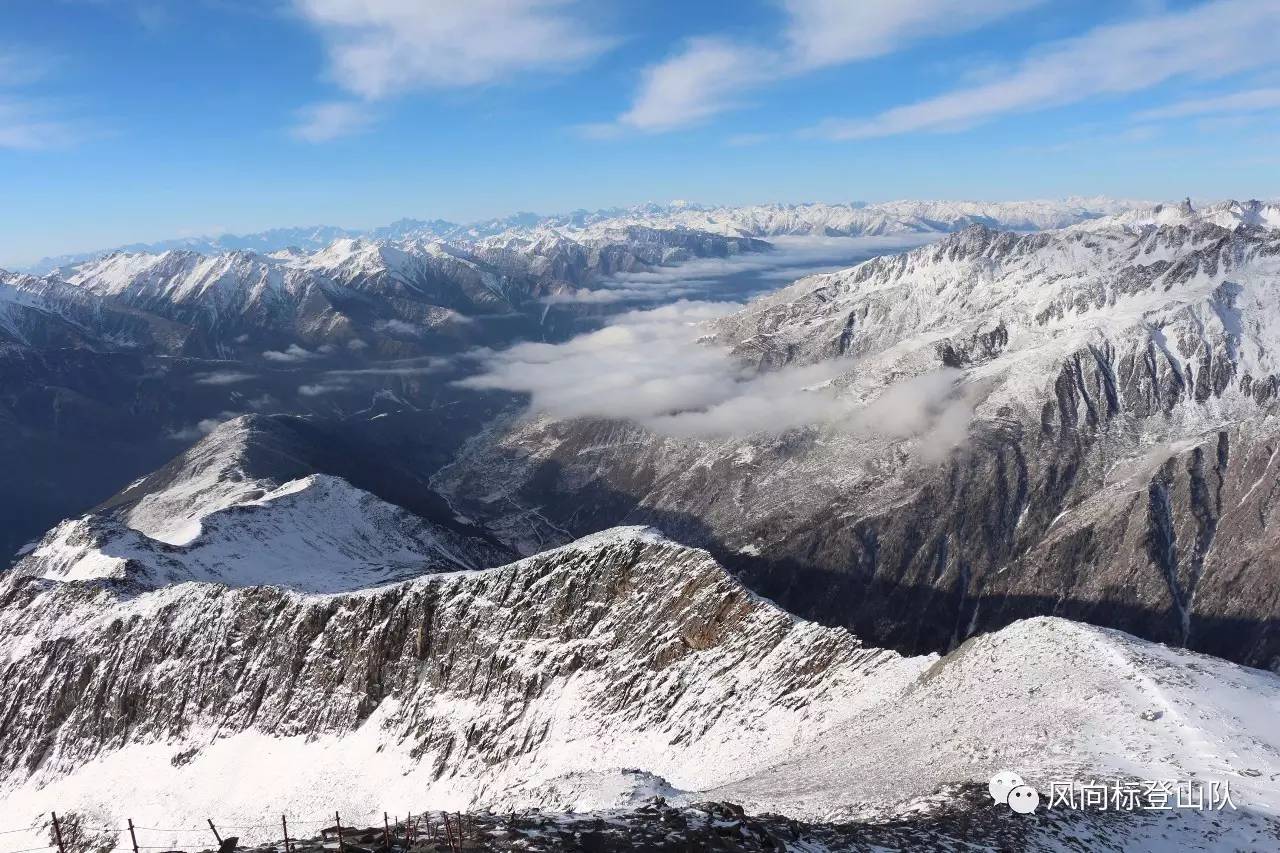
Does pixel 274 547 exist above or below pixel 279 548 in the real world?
above

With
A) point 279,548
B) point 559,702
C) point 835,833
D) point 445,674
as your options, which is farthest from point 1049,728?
point 279,548

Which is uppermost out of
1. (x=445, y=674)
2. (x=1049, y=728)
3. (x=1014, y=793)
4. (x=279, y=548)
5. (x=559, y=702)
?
(x=1014, y=793)

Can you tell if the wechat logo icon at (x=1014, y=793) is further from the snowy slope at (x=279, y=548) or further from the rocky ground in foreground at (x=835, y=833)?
the snowy slope at (x=279, y=548)

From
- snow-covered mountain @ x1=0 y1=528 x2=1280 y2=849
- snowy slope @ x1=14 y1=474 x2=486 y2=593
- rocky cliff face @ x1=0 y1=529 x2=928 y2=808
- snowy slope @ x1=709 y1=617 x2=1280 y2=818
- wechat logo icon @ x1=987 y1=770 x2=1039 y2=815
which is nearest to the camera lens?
wechat logo icon @ x1=987 y1=770 x2=1039 y2=815

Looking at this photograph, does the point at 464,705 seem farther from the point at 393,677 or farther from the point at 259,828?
the point at 259,828

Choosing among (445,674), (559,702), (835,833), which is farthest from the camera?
(445,674)

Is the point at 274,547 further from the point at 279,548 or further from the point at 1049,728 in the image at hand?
the point at 1049,728

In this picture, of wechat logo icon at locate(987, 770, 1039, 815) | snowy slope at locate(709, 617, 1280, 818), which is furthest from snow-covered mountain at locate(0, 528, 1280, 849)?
wechat logo icon at locate(987, 770, 1039, 815)

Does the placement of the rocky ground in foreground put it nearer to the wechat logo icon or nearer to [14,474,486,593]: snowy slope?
the wechat logo icon
